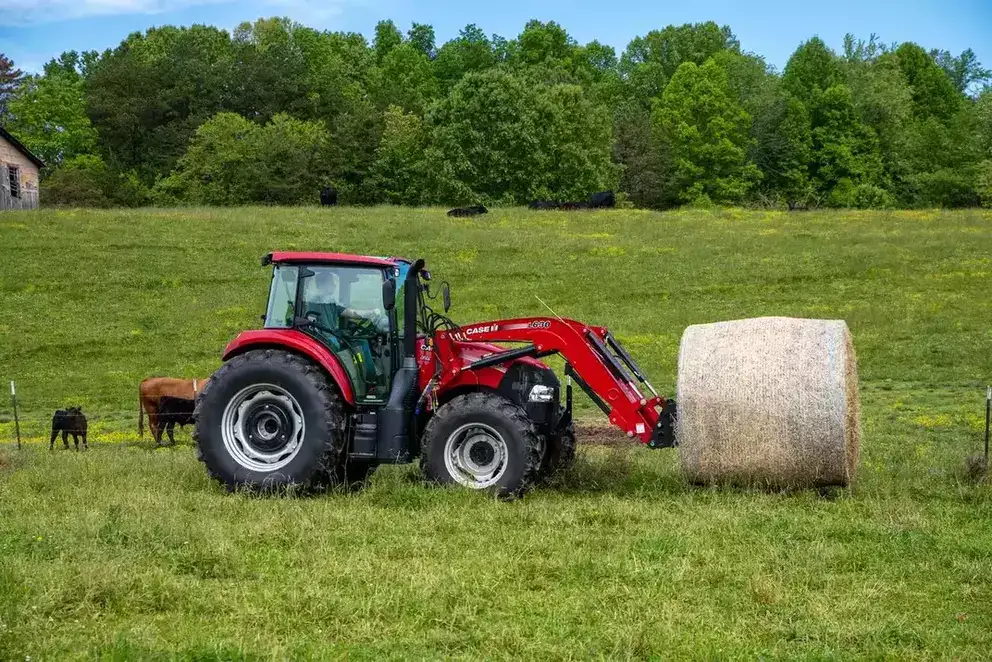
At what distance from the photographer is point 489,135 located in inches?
3073

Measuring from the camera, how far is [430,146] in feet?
263

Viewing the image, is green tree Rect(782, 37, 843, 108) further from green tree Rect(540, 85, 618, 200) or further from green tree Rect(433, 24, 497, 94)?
green tree Rect(433, 24, 497, 94)

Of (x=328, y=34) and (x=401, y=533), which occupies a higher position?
(x=328, y=34)

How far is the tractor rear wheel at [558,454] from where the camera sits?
487 inches

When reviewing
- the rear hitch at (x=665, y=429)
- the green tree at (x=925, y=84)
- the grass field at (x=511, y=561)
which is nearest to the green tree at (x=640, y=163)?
the green tree at (x=925, y=84)

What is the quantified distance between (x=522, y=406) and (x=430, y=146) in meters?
69.8

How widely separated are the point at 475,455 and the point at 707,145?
8313cm

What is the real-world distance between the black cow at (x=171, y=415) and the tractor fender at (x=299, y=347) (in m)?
7.47

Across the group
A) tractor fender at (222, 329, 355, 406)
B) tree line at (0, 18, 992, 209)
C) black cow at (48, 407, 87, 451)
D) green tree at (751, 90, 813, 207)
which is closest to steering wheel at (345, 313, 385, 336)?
tractor fender at (222, 329, 355, 406)

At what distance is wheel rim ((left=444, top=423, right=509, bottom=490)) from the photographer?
1150 cm

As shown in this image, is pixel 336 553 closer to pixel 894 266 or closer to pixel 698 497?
pixel 698 497

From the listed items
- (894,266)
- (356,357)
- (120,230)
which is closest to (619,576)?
(356,357)

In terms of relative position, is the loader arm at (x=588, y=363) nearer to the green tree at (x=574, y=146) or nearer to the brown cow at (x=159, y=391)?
the brown cow at (x=159, y=391)

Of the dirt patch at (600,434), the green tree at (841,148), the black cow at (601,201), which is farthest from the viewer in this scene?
the green tree at (841,148)
